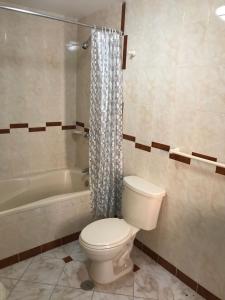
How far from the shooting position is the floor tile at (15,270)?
6.21 feet

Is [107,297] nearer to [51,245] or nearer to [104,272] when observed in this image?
[104,272]

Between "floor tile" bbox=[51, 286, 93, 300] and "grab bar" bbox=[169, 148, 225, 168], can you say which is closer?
"grab bar" bbox=[169, 148, 225, 168]

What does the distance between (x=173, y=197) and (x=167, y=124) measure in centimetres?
58

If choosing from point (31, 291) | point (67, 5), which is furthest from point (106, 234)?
point (67, 5)

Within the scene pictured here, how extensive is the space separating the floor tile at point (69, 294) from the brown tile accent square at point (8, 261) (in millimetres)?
474

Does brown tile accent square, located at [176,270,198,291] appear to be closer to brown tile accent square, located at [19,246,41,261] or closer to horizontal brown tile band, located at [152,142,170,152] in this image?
horizontal brown tile band, located at [152,142,170,152]

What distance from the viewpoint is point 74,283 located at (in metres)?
1.85

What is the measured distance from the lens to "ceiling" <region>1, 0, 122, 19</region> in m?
2.20

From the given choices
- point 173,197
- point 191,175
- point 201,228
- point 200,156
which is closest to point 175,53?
point 200,156

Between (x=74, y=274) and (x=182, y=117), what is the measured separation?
4.94 feet

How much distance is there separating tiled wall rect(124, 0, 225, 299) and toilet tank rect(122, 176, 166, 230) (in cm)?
10

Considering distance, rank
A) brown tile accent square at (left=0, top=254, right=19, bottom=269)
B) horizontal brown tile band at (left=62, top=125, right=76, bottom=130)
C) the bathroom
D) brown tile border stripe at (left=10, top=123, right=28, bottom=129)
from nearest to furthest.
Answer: the bathroom
brown tile accent square at (left=0, top=254, right=19, bottom=269)
brown tile border stripe at (left=10, top=123, right=28, bottom=129)
horizontal brown tile band at (left=62, top=125, right=76, bottom=130)

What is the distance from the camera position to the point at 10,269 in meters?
1.96

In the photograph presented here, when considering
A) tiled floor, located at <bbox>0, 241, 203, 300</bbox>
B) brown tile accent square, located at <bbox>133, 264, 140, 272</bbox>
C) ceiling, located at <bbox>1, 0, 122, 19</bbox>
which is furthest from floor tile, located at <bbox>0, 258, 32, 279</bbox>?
ceiling, located at <bbox>1, 0, 122, 19</bbox>
